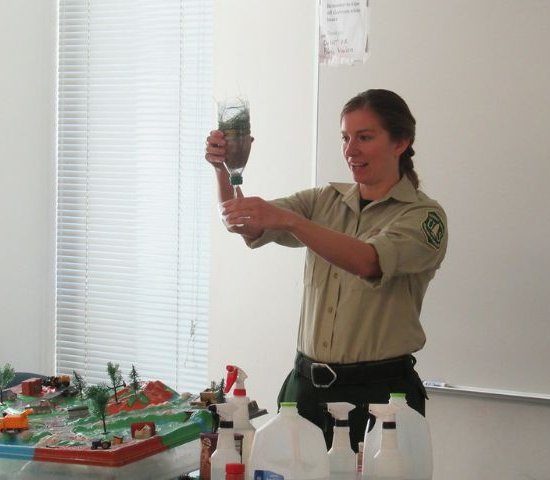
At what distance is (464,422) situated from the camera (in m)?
2.84

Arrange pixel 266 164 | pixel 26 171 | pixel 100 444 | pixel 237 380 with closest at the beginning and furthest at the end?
1. pixel 100 444
2. pixel 237 380
3. pixel 266 164
4. pixel 26 171

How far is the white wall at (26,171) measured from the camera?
13.1ft

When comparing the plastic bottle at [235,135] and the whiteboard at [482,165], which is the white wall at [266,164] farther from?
the plastic bottle at [235,135]

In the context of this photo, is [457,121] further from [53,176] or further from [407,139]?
[53,176]

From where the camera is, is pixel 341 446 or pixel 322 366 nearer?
pixel 341 446

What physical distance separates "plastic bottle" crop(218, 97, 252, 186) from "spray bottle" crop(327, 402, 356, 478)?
562 mm

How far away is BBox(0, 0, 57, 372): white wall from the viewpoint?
4004 millimetres

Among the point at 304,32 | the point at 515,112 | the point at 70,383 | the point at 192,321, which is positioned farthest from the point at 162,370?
the point at 515,112

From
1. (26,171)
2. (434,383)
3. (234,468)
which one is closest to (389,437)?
(234,468)

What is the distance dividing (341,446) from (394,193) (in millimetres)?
708

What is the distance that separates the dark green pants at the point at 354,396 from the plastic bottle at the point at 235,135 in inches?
23.2

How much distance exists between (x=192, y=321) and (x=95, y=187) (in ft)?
2.46

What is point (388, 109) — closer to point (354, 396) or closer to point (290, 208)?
point (290, 208)

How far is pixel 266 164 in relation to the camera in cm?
331
